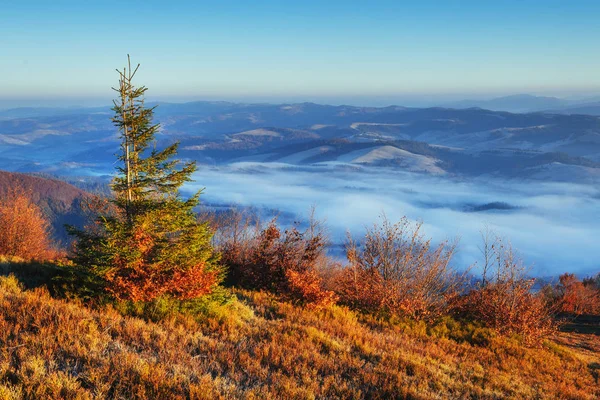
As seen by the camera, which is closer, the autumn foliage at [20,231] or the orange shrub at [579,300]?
the orange shrub at [579,300]

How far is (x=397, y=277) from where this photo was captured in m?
20.2

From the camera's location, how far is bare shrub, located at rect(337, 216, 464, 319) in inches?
739

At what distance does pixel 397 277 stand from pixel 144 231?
44.5ft

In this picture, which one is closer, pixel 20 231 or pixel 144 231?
pixel 144 231

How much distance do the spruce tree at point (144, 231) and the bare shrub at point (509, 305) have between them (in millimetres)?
13861

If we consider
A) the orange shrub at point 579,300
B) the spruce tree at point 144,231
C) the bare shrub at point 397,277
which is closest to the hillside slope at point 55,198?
the bare shrub at point 397,277

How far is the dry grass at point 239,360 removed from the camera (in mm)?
6699

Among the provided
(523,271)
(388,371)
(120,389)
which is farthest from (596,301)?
(120,389)

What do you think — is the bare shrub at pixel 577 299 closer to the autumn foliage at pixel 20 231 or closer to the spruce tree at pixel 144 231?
the spruce tree at pixel 144 231

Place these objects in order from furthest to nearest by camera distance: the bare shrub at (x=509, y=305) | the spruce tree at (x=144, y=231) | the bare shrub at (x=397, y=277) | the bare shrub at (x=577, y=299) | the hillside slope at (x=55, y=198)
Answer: the hillside slope at (x=55, y=198)
the bare shrub at (x=577, y=299)
the bare shrub at (x=397, y=277)
the bare shrub at (x=509, y=305)
the spruce tree at (x=144, y=231)

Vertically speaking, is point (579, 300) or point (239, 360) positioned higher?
point (239, 360)

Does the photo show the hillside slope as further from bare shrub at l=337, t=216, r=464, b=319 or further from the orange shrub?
the orange shrub

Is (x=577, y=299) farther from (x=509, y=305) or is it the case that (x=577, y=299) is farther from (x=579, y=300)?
(x=509, y=305)

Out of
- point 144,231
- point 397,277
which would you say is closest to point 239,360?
point 144,231
